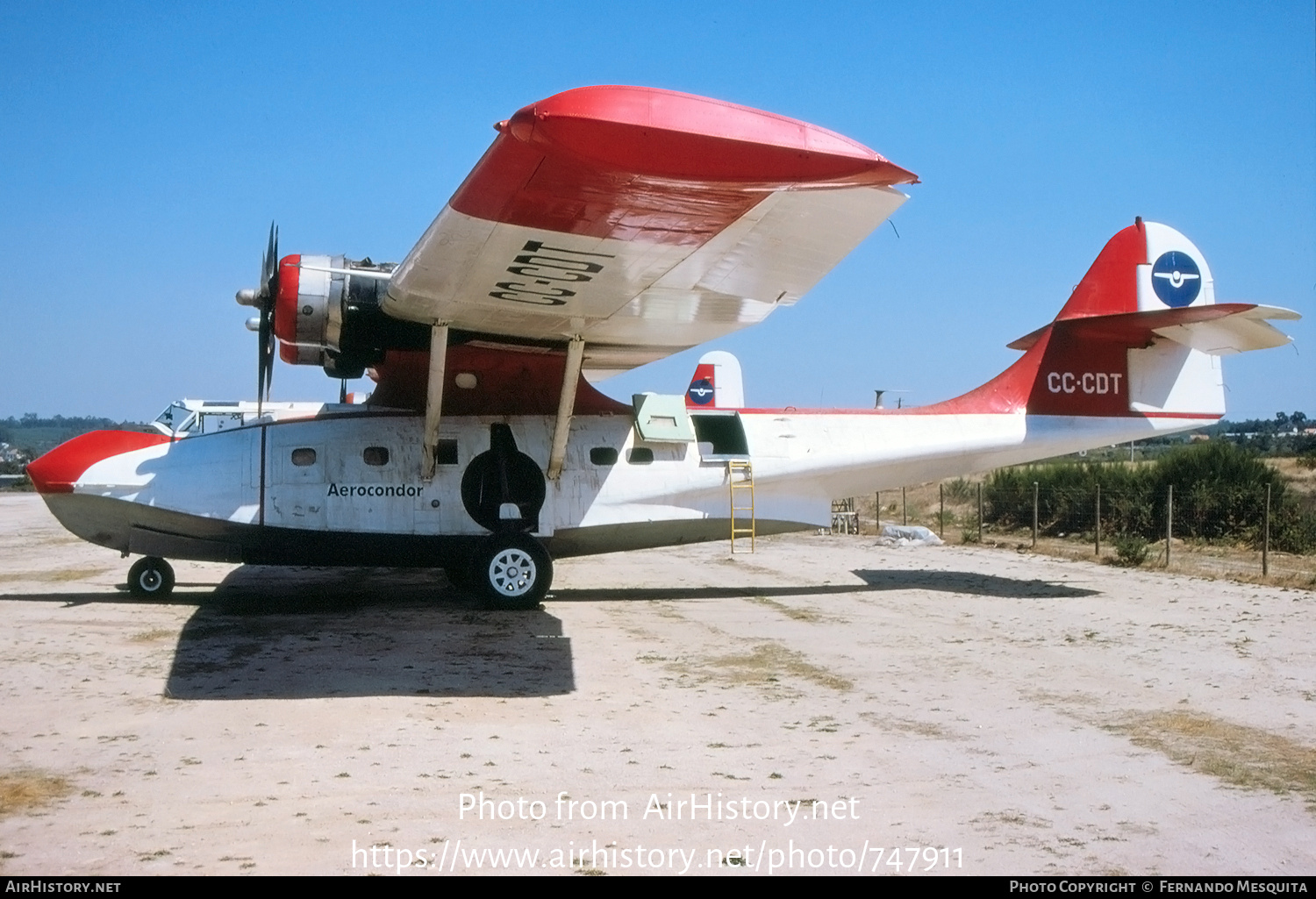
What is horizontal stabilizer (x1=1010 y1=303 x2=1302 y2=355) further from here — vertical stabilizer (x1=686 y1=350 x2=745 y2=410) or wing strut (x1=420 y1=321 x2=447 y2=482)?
vertical stabilizer (x1=686 y1=350 x2=745 y2=410)

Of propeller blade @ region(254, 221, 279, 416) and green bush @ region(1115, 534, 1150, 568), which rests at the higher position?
propeller blade @ region(254, 221, 279, 416)

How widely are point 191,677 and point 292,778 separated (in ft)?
9.15

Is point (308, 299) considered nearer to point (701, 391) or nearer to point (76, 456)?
point (76, 456)

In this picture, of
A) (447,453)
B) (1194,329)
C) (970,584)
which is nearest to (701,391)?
(970,584)

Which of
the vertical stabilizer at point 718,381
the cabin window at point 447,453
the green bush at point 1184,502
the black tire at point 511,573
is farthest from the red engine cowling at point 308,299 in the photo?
the green bush at point 1184,502

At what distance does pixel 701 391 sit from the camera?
2556cm

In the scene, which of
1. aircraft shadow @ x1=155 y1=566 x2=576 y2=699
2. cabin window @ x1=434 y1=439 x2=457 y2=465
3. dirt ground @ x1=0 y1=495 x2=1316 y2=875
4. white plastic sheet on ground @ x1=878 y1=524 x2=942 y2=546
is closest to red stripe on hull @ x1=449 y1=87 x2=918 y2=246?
dirt ground @ x1=0 y1=495 x2=1316 y2=875

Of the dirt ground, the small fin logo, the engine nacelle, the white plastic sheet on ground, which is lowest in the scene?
the dirt ground

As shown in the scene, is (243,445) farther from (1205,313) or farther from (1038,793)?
(1205,313)

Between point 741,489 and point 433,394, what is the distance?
3893 mm

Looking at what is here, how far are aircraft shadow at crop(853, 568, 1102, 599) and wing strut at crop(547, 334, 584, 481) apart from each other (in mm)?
4651

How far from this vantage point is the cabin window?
1127cm
